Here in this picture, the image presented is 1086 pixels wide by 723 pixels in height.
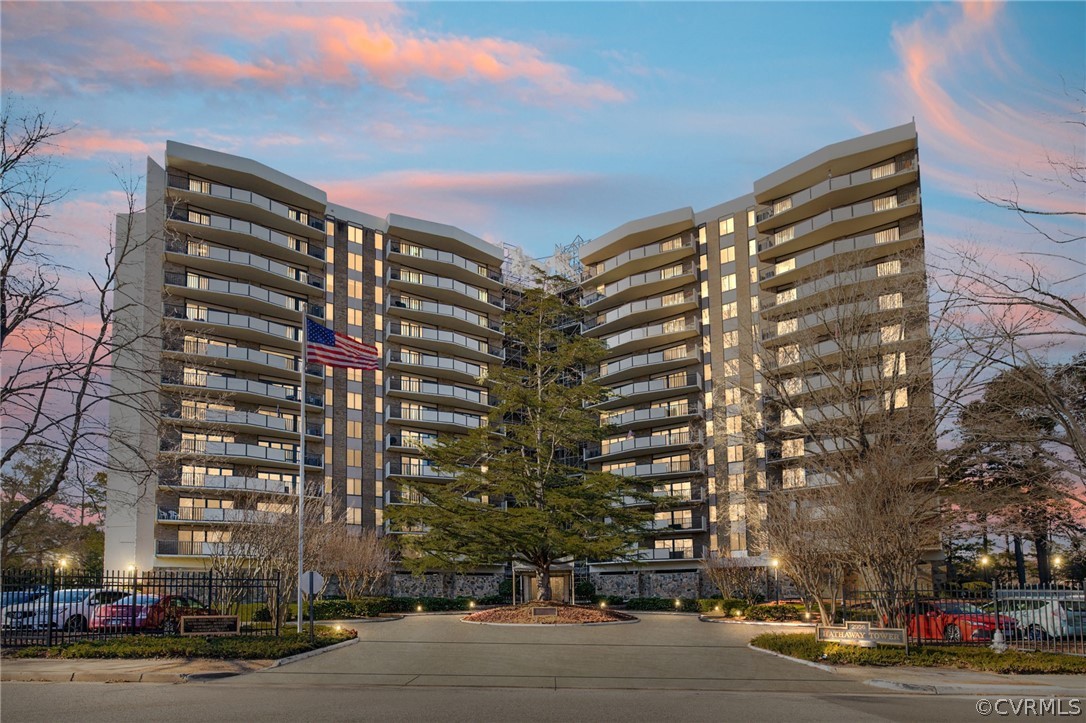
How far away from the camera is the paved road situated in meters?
16.0

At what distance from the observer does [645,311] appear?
308ft

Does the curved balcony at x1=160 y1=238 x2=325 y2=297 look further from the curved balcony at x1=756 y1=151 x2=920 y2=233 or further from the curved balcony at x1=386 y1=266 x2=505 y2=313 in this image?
the curved balcony at x1=756 y1=151 x2=920 y2=233

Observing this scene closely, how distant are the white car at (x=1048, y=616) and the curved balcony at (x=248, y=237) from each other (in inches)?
2481

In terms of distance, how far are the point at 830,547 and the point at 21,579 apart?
25407 millimetres

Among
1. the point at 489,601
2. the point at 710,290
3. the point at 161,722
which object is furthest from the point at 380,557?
the point at 161,722

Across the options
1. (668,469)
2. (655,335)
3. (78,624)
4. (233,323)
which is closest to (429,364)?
(233,323)

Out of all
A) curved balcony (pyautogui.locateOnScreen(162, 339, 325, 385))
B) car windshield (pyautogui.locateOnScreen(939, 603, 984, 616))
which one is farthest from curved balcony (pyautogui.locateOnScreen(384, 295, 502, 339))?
car windshield (pyautogui.locateOnScreen(939, 603, 984, 616))

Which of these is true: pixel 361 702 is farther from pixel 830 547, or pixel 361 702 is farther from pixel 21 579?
pixel 830 547

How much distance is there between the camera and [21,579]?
27.4m

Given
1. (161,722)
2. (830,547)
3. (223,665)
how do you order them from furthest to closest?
(830,547), (223,665), (161,722)

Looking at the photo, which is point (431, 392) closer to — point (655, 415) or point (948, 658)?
point (655, 415)

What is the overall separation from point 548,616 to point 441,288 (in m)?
52.1

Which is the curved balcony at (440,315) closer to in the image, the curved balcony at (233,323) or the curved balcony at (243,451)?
the curved balcony at (233,323)

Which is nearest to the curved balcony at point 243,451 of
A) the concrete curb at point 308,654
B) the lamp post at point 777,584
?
the lamp post at point 777,584
